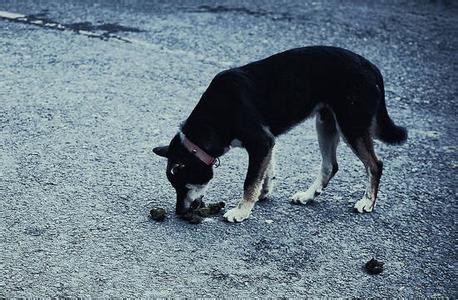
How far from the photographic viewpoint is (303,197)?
15.7ft

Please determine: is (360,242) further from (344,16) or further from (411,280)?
(344,16)

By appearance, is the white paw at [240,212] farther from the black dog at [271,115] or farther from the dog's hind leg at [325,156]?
the dog's hind leg at [325,156]

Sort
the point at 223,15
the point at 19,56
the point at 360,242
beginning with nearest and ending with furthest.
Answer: the point at 360,242, the point at 19,56, the point at 223,15

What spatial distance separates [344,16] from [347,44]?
1.58 metres

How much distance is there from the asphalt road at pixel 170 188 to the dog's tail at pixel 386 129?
510 millimetres

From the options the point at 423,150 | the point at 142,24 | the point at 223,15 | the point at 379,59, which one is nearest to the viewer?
the point at 423,150

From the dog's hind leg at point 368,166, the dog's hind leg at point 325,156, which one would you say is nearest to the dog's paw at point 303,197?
the dog's hind leg at point 325,156

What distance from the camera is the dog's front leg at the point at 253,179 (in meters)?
4.36

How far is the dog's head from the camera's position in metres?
4.31

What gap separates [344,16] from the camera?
32.8ft

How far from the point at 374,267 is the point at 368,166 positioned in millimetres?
954

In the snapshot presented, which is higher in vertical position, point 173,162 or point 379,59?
point 173,162

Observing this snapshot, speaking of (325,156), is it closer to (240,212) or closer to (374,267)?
(240,212)

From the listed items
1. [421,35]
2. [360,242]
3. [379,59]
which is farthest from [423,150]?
[421,35]
